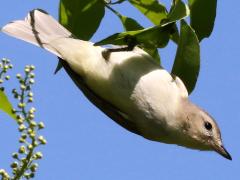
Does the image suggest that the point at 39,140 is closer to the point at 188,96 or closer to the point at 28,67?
the point at 28,67

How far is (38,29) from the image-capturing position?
15.3ft

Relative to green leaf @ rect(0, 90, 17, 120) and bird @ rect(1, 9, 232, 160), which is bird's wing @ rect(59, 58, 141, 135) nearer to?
bird @ rect(1, 9, 232, 160)

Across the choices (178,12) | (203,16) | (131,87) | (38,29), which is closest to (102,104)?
(131,87)

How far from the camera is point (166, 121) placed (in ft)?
14.3

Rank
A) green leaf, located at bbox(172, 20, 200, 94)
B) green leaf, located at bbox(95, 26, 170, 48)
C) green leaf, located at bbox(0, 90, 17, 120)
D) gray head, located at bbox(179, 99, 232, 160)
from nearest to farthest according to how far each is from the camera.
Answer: green leaf, located at bbox(0, 90, 17, 120), green leaf, located at bbox(95, 26, 170, 48), green leaf, located at bbox(172, 20, 200, 94), gray head, located at bbox(179, 99, 232, 160)

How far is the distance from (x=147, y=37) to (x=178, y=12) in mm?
408

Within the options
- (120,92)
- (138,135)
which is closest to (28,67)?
(120,92)

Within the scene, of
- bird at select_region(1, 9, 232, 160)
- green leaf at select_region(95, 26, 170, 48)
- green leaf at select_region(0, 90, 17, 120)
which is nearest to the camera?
green leaf at select_region(0, 90, 17, 120)

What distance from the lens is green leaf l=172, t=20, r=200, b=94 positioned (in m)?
3.70

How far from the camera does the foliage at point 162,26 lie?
3.63 meters

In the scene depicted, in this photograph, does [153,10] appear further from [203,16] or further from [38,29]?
[38,29]

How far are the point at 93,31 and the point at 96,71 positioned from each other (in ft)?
1.56

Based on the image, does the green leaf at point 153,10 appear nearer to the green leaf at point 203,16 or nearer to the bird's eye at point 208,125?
the green leaf at point 203,16

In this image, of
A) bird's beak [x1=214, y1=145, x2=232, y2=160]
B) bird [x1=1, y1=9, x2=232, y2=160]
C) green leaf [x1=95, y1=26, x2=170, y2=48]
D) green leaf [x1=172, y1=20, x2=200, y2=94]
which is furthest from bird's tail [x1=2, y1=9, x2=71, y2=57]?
bird's beak [x1=214, y1=145, x2=232, y2=160]
